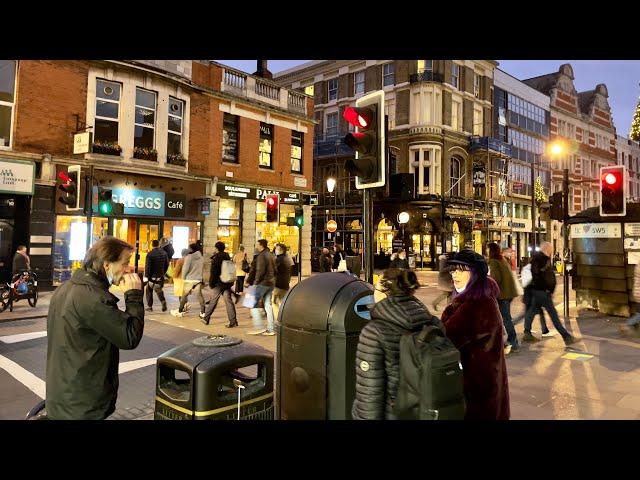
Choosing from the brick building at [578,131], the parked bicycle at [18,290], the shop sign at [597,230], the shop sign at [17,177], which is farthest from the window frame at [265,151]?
the brick building at [578,131]

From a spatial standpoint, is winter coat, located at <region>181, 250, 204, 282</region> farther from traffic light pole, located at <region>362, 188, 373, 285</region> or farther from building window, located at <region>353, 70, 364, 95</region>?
building window, located at <region>353, 70, 364, 95</region>

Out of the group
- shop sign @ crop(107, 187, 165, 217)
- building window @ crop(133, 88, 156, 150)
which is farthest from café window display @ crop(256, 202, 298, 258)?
building window @ crop(133, 88, 156, 150)

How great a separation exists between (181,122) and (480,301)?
18867 millimetres

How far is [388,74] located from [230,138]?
17.7m

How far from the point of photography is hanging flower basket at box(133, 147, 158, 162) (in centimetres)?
1805

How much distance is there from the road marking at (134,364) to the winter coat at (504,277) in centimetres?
574

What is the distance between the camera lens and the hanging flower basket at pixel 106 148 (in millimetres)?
16969

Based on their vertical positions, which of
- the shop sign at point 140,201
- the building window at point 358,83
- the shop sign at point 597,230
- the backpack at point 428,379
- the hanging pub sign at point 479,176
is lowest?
the backpack at point 428,379

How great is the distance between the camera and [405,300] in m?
2.70

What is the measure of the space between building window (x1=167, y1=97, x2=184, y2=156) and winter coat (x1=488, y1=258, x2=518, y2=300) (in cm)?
1532

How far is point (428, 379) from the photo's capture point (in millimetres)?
2420

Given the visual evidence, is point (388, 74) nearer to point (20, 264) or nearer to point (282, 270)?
point (282, 270)

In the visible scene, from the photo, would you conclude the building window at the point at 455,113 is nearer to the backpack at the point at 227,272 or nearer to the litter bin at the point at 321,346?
the backpack at the point at 227,272
